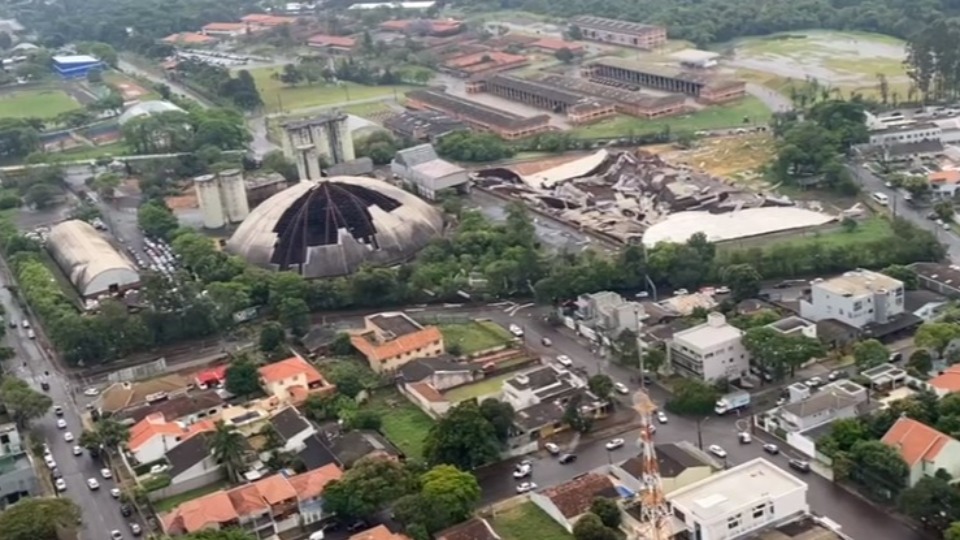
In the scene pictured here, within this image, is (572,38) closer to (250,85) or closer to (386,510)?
(250,85)

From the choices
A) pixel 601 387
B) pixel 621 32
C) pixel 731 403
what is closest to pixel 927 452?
pixel 731 403

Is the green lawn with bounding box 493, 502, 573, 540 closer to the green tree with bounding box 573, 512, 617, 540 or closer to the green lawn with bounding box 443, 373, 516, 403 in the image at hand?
the green tree with bounding box 573, 512, 617, 540

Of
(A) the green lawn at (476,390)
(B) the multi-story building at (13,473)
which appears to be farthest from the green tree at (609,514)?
(B) the multi-story building at (13,473)

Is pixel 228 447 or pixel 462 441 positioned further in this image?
pixel 228 447

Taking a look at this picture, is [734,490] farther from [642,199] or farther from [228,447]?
[642,199]

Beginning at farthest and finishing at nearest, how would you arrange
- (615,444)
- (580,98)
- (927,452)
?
(580,98)
(615,444)
(927,452)
